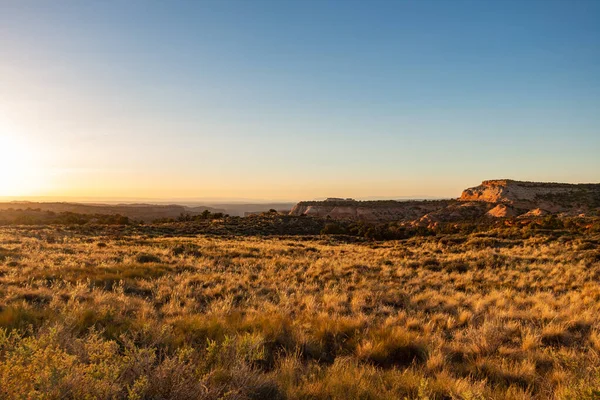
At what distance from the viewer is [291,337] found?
533 cm

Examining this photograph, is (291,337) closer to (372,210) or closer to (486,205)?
(486,205)

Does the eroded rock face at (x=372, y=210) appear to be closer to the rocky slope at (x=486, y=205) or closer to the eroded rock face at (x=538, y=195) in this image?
the rocky slope at (x=486, y=205)

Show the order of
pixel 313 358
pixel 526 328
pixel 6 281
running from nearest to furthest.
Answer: pixel 313 358 → pixel 526 328 → pixel 6 281

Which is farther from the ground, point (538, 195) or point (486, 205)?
point (538, 195)

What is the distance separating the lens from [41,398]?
8.10 feet

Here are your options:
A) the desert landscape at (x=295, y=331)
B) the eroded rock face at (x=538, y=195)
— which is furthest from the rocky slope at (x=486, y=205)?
the desert landscape at (x=295, y=331)

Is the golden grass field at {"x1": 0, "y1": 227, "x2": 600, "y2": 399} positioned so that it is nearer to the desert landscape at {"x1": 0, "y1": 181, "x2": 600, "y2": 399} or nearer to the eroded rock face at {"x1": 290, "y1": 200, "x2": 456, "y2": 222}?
the desert landscape at {"x1": 0, "y1": 181, "x2": 600, "y2": 399}

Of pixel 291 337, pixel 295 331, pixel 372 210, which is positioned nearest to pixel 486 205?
pixel 372 210

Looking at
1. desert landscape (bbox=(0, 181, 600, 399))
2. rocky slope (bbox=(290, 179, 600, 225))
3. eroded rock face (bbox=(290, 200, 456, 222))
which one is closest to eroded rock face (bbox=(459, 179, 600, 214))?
rocky slope (bbox=(290, 179, 600, 225))

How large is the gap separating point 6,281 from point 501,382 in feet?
38.1

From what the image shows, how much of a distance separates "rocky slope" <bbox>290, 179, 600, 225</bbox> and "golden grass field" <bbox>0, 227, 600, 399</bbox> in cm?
4967

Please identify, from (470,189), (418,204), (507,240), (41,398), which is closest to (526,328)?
(41,398)

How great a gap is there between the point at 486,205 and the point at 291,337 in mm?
75654

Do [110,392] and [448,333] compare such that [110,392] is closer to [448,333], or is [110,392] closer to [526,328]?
[448,333]
